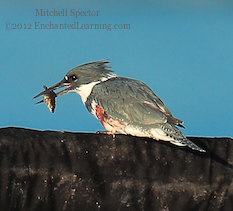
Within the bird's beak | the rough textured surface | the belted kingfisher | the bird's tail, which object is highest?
the bird's beak

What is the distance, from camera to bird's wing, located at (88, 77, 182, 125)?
1852 mm

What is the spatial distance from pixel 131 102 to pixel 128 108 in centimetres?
3

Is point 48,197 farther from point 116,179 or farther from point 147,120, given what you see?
point 147,120

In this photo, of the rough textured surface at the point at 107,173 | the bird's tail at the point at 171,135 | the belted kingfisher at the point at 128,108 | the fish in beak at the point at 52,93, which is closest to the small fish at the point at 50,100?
the fish in beak at the point at 52,93

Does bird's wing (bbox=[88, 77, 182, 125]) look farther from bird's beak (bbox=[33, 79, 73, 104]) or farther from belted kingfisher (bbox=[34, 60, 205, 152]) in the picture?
bird's beak (bbox=[33, 79, 73, 104])

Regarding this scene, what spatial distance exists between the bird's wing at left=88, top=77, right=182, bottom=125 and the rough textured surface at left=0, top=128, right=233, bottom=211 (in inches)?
4.3

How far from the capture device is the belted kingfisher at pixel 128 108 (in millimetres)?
1824

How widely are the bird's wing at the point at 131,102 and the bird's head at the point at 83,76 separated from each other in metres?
0.12

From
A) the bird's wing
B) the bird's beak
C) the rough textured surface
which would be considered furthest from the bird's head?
the rough textured surface

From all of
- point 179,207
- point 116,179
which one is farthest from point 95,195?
point 179,207

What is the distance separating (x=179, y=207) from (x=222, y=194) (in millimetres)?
208

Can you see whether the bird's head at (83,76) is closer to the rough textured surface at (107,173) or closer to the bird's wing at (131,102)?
the bird's wing at (131,102)

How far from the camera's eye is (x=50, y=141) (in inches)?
65.5

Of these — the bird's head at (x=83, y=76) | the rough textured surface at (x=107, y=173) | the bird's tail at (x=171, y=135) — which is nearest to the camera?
the rough textured surface at (x=107, y=173)
